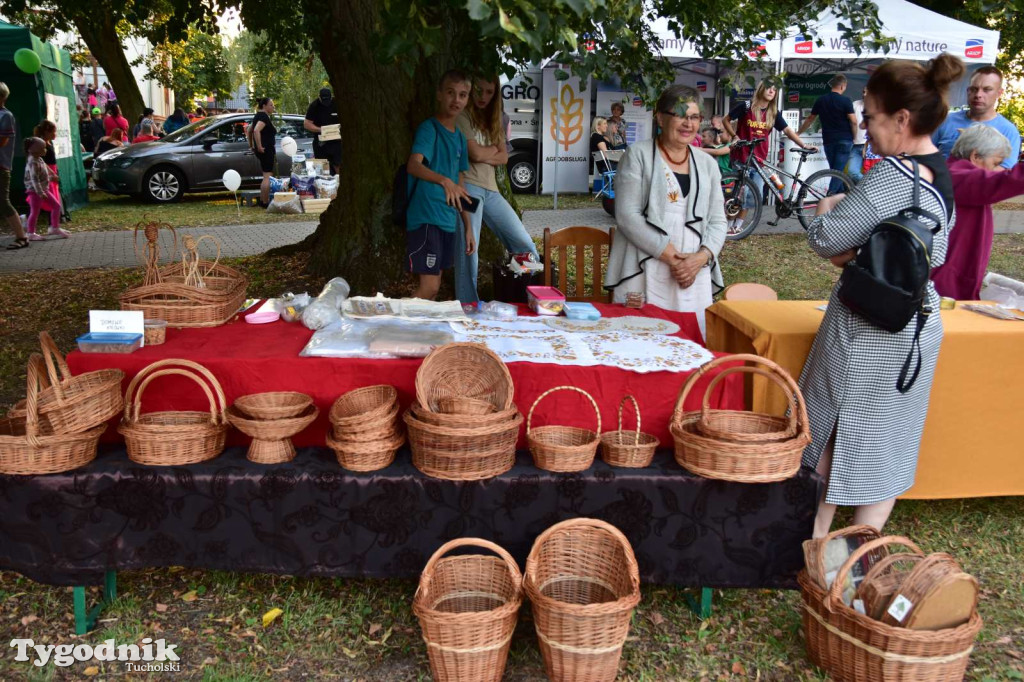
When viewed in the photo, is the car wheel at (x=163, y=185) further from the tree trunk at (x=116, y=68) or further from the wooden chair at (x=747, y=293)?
the wooden chair at (x=747, y=293)

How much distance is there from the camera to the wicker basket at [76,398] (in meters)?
2.58

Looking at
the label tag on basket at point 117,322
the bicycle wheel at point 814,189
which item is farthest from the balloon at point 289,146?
the label tag on basket at point 117,322

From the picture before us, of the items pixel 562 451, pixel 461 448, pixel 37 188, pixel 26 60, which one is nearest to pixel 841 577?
pixel 562 451

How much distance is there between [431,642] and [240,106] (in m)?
52.2

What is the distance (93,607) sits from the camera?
9.38 feet

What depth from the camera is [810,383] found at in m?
3.02

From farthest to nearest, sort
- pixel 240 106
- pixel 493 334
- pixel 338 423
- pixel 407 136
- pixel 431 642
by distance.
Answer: pixel 240 106, pixel 407 136, pixel 493 334, pixel 338 423, pixel 431 642

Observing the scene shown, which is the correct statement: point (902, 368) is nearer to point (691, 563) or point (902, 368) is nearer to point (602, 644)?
point (691, 563)

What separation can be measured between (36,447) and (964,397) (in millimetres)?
3308

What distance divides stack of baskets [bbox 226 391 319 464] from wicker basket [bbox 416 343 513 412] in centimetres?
41

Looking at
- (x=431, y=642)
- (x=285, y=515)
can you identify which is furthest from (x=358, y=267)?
(x=431, y=642)

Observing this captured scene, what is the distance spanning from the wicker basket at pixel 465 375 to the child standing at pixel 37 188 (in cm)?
847

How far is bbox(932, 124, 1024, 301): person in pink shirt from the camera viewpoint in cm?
352

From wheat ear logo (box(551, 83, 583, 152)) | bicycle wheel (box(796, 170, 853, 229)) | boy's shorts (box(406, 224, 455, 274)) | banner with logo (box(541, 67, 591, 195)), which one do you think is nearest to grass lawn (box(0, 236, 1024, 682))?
boy's shorts (box(406, 224, 455, 274))
